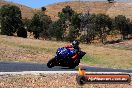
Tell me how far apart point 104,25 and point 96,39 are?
632 cm

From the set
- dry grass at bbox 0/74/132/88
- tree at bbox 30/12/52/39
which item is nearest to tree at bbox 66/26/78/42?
tree at bbox 30/12/52/39

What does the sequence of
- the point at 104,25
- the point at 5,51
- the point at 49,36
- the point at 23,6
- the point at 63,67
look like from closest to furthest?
the point at 63,67 < the point at 5,51 < the point at 49,36 < the point at 104,25 < the point at 23,6

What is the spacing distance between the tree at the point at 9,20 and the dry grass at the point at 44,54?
4775 centimetres

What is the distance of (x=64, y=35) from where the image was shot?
11619 centimetres

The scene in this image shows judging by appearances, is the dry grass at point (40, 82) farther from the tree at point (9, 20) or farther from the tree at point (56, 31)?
the tree at point (56, 31)

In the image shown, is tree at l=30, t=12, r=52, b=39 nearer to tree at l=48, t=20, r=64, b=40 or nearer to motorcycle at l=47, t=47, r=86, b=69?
tree at l=48, t=20, r=64, b=40

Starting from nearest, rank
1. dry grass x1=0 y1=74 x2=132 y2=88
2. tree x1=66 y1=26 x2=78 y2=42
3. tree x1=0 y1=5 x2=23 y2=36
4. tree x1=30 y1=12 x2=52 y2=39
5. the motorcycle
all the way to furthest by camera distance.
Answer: dry grass x1=0 y1=74 x2=132 y2=88, the motorcycle, tree x1=0 y1=5 x2=23 y2=36, tree x1=30 y1=12 x2=52 y2=39, tree x1=66 y1=26 x2=78 y2=42

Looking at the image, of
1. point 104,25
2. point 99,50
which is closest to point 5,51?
point 99,50

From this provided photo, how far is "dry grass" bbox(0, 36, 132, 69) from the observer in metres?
33.1

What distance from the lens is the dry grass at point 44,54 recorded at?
3312 cm

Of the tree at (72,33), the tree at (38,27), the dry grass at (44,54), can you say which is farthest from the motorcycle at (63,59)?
the tree at (72,33)

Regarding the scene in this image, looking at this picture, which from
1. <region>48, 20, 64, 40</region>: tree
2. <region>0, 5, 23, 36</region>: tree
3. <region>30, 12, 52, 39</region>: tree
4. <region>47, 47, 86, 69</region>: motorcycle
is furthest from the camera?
<region>30, 12, 52, 39</region>: tree

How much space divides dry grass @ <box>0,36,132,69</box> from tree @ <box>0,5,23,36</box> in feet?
157

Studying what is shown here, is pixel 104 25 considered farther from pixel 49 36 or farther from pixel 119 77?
pixel 119 77
